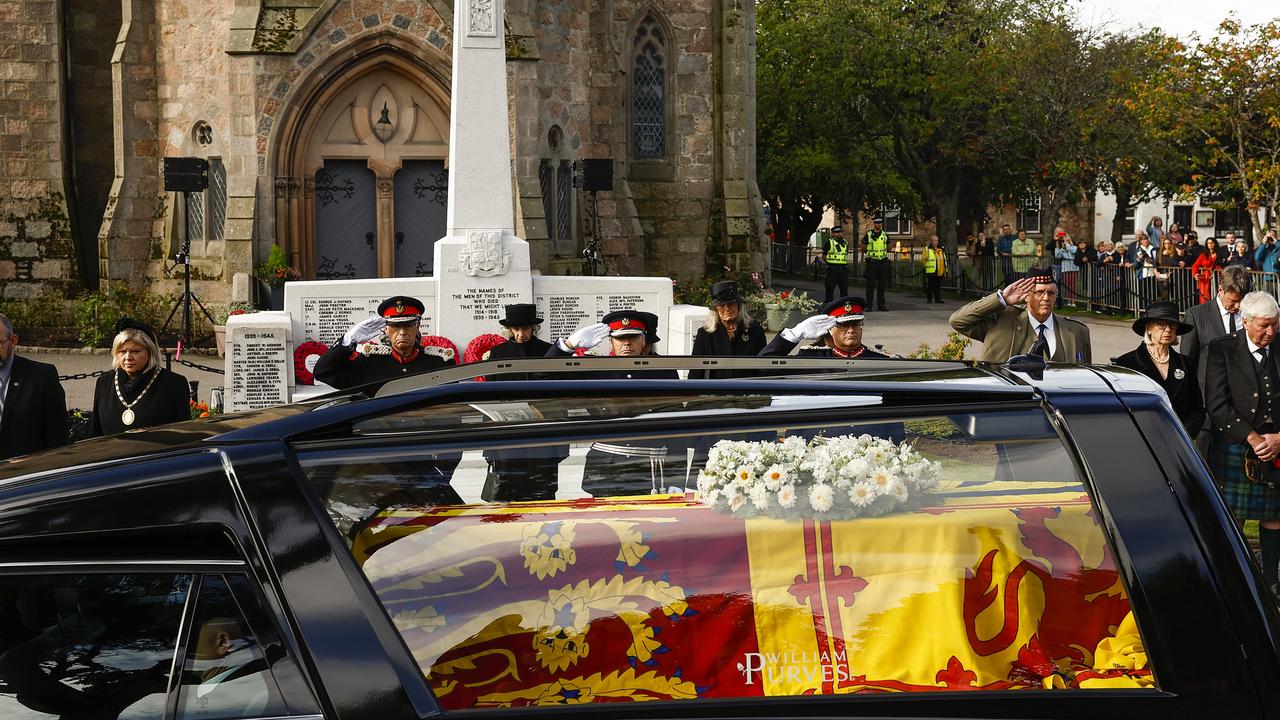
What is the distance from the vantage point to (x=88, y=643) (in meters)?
2.58

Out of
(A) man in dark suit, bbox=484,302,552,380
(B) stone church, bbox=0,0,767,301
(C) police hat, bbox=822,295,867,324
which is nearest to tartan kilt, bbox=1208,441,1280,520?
(C) police hat, bbox=822,295,867,324

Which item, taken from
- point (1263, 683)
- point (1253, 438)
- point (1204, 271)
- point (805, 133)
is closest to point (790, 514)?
point (1263, 683)

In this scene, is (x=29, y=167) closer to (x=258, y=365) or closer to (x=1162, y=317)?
(x=258, y=365)

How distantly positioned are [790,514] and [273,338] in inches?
396

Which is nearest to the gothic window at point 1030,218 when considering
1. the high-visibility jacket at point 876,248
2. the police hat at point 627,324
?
the high-visibility jacket at point 876,248

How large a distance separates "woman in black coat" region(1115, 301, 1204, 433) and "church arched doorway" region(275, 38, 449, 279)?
1570cm

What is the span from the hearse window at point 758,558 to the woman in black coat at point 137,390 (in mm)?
4856

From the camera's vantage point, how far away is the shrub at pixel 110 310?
2128 cm

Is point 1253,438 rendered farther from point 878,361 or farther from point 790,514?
point 790,514

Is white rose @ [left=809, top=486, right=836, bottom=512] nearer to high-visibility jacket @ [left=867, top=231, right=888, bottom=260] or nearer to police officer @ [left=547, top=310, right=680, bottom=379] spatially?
police officer @ [left=547, top=310, right=680, bottom=379]

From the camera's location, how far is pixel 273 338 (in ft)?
40.1

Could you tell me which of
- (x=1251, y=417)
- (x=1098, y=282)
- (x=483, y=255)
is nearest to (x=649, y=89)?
(x=1098, y=282)

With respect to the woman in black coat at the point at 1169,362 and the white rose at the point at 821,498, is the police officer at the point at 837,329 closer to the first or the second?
the woman in black coat at the point at 1169,362

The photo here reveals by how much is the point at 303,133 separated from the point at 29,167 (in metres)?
5.19
